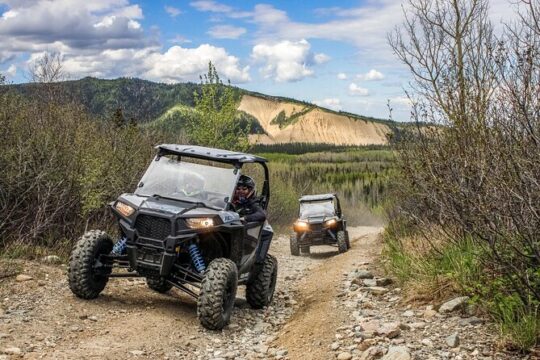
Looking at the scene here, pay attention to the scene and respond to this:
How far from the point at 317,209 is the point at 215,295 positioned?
14320 millimetres

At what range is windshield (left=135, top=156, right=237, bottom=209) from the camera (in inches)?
348

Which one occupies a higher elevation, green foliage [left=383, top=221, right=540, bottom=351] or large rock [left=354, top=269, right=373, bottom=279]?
green foliage [left=383, top=221, right=540, bottom=351]

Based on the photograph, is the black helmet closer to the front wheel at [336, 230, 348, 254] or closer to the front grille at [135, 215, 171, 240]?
the front grille at [135, 215, 171, 240]

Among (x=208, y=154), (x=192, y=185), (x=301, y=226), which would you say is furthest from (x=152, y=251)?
(x=301, y=226)

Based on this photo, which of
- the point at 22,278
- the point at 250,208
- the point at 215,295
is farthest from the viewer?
the point at 250,208

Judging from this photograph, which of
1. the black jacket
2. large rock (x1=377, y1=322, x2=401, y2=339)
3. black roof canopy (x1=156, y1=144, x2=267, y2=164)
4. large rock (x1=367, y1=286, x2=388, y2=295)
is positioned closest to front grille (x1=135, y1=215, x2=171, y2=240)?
black roof canopy (x1=156, y1=144, x2=267, y2=164)

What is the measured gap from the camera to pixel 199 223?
7.90 m

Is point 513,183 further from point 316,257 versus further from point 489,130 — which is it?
point 316,257

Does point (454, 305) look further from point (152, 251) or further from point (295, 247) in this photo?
point (295, 247)

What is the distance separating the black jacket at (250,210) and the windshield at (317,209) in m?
11.8

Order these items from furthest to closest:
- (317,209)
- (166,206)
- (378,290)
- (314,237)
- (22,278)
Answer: (317,209)
(314,237)
(378,290)
(22,278)
(166,206)

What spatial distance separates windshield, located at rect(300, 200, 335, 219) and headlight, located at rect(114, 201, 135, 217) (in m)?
13.4

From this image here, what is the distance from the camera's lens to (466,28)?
16.8 m

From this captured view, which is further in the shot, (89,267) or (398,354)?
(89,267)
